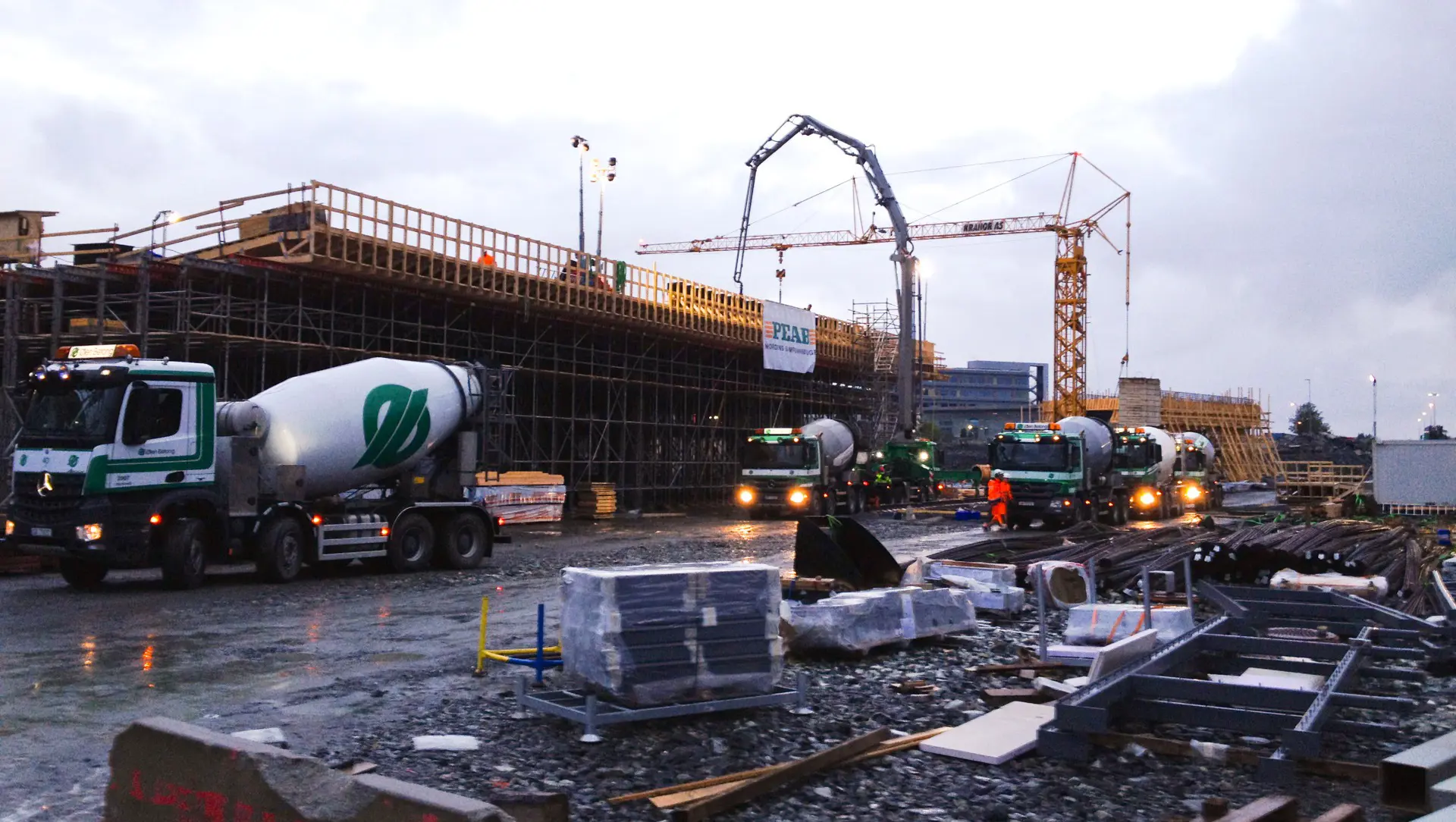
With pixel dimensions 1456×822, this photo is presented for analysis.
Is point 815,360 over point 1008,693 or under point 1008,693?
over

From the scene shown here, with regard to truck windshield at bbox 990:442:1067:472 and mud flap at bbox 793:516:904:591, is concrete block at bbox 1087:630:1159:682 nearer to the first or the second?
mud flap at bbox 793:516:904:591

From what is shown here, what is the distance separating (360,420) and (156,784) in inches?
500

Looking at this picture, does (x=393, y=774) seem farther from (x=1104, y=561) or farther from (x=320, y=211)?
(x=320, y=211)

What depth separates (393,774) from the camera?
647cm

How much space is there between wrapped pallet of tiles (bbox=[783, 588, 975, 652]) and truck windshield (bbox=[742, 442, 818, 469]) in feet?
68.9

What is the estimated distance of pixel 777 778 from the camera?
629 centimetres

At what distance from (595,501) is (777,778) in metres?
26.9

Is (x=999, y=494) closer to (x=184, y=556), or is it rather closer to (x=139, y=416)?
(x=184, y=556)

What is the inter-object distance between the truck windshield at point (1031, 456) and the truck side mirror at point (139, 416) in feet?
65.6

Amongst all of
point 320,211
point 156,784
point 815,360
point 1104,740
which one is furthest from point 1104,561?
point 815,360

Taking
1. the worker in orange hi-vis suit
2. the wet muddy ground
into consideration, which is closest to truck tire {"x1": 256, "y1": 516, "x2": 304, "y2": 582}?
the wet muddy ground

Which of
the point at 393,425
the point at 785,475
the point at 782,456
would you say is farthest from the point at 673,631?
the point at 782,456

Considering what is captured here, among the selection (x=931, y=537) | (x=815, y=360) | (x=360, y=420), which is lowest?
(x=931, y=537)

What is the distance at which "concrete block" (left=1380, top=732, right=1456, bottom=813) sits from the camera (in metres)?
5.84
